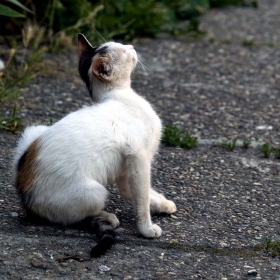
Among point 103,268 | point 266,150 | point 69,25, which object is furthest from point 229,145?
point 69,25

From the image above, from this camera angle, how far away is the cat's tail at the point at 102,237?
3701mm

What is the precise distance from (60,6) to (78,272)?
4.38 metres

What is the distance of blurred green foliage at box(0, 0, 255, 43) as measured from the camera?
7.38 meters

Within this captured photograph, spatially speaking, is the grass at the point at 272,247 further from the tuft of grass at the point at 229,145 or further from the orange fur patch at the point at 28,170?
the tuft of grass at the point at 229,145

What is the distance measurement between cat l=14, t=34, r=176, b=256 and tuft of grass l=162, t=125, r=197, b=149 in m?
1.32

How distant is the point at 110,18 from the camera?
7789mm

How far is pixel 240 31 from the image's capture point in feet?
29.9

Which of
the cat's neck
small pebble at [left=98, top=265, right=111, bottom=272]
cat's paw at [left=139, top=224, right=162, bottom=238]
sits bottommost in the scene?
small pebble at [left=98, top=265, right=111, bottom=272]

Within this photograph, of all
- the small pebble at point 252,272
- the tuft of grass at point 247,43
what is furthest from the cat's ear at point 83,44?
the tuft of grass at point 247,43

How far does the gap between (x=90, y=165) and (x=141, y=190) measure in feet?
1.07

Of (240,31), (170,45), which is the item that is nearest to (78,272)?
(170,45)

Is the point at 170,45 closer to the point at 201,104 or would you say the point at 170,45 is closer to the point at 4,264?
the point at 201,104

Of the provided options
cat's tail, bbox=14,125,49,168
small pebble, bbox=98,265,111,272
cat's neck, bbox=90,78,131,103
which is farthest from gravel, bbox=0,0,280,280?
cat's neck, bbox=90,78,131,103

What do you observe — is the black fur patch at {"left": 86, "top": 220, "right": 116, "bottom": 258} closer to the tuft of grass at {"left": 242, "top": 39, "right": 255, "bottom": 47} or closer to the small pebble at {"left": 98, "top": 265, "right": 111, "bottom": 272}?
the small pebble at {"left": 98, "top": 265, "right": 111, "bottom": 272}
